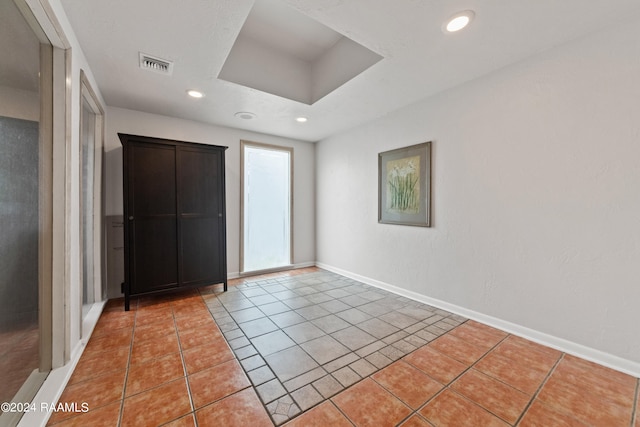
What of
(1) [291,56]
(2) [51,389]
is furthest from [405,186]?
(2) [51,389]

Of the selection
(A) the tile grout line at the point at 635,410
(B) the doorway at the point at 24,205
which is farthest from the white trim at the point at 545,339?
(B) the doorway at the point at 24,205

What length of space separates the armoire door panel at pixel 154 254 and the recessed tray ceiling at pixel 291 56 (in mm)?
1823

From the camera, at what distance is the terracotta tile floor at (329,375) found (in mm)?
1320

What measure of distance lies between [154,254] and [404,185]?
3136 millimetres

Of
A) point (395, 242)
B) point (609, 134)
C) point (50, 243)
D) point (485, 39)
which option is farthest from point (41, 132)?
point (609, 134)

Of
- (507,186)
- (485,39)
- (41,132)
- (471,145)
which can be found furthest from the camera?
(471,145)

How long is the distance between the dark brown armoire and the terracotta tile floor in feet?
1.67

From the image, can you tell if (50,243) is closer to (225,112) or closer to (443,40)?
(225,112)

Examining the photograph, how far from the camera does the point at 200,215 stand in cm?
313

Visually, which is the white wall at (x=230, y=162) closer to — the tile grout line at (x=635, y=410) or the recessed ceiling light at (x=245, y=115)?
the recessed ceiling light at (x=245, y=115)

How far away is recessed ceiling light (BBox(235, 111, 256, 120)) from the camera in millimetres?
3285

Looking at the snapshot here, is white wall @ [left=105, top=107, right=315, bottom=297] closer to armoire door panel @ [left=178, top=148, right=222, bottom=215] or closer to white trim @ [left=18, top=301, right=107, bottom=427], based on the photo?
armoire door panel @ [left=178, top=148, right=222, bottom=215]

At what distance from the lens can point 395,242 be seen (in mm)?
3270

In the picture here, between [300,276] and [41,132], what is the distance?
3296 millimetres
